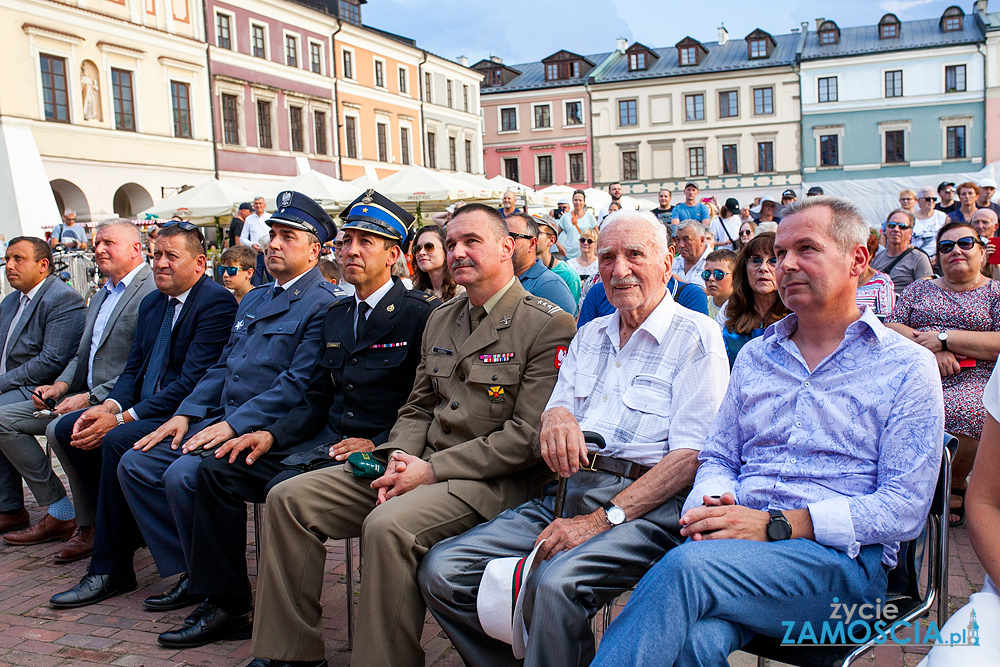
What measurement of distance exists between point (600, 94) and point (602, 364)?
163 feet

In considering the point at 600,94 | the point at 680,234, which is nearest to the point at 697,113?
the point at 600,94

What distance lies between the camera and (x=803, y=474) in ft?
8.18

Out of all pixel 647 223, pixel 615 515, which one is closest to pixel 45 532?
pixel 615 515

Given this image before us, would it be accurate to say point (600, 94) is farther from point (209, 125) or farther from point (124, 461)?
point (124, 461)

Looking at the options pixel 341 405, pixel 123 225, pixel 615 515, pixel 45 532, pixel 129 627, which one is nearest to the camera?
pixel 615 515

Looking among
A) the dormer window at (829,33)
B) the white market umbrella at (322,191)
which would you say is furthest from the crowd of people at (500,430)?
the dormer window at (829,33)

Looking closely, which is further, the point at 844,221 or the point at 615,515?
the point at 615,515

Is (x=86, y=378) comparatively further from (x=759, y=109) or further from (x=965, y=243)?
(x=759, y=109)

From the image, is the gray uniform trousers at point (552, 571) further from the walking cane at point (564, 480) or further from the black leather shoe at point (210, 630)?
the black leather shoe at point (210, 630)

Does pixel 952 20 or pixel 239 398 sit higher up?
pixel 952 20

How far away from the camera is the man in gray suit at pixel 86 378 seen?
529 cm

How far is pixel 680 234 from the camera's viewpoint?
6605 millimetres

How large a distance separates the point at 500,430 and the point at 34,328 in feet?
12.9

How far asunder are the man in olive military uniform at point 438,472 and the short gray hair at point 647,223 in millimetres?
503
